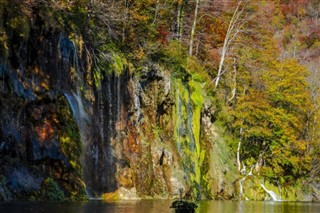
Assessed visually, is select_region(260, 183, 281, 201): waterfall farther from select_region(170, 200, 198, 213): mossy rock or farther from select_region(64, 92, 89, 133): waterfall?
select_region(170, 200, 198, 213): mossy rock

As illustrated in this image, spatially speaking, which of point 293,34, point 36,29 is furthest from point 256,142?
point 293,34

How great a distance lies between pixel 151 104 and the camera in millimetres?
37844

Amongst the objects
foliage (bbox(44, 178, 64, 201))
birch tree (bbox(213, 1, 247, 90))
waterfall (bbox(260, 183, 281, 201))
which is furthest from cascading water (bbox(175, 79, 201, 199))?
foliage (bbox(44, 178, 64, 201))

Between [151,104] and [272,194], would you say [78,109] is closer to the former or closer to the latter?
[151,104]

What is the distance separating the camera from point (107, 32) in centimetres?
3584

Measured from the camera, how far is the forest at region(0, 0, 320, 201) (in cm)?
2544

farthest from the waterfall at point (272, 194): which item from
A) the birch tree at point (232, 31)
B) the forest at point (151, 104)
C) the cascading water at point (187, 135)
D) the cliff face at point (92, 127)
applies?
the birch tree at point (232, 31)

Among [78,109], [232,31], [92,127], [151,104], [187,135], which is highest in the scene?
[232,31]

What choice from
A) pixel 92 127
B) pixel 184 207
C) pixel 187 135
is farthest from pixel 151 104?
pixel 184 207

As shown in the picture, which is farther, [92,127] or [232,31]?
[232,31]

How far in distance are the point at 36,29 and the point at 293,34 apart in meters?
66.9

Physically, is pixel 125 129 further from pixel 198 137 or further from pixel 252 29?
pixel 252 29

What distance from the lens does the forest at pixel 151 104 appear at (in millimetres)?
25438

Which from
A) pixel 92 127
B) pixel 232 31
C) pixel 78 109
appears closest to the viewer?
pixel 78 109
